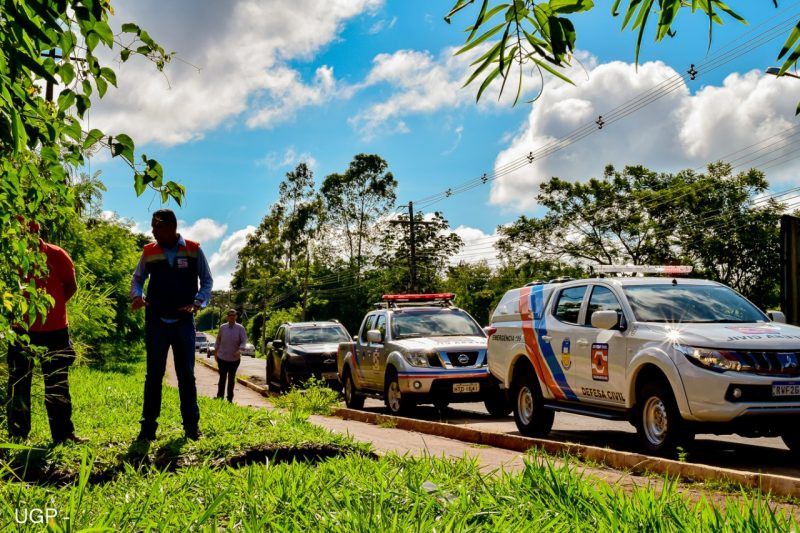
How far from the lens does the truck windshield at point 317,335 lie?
68.6 ft

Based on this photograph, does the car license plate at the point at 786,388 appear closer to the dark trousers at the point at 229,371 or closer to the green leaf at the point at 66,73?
the green leaf at the point at 66,73

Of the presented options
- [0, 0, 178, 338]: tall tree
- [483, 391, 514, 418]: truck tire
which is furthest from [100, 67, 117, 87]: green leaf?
[483, 391, 514, 418]: truck tire

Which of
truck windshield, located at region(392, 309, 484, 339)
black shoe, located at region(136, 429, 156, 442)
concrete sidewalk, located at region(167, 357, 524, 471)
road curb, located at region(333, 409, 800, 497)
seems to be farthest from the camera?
truck windshield, located at region(392, 309, 484, 339)

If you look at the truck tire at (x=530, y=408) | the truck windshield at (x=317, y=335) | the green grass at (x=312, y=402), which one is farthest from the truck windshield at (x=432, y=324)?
the truck windshield at (x=317, y=335)

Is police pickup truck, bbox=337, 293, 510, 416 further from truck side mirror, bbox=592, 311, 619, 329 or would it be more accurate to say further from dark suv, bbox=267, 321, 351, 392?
truck side mirror, bbox=592, 311, 619, 329

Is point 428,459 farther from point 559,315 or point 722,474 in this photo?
point 559,315

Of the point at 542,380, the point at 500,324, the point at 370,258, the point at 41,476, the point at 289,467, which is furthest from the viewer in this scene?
the point at 370,258

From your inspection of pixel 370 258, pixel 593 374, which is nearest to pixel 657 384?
pixel 593 374

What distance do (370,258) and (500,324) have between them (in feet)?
193

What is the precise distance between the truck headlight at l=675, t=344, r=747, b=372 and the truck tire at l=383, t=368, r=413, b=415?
634cm

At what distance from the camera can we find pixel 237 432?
6828 millimetres

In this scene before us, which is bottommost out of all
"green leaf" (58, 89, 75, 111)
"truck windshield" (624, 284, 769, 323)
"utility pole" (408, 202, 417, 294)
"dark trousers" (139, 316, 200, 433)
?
"dark trousers" (139, 316, 200, 433)

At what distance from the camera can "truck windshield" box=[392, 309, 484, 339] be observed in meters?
14.5

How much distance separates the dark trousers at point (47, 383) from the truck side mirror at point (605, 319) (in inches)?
194
